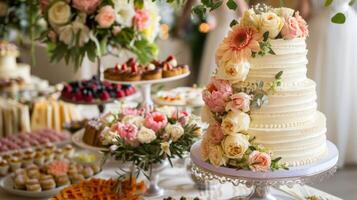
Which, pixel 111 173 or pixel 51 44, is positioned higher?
pixel 51 44

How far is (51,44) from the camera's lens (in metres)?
2.62

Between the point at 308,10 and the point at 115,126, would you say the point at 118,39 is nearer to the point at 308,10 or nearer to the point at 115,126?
the point at 115,126

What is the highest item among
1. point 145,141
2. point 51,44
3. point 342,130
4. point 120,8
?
point 120,8

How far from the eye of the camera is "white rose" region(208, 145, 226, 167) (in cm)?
158

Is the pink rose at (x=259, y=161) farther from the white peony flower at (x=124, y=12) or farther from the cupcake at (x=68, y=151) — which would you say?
the cupcake at (x=68, y=151)

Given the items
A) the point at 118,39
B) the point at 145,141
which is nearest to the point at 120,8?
the point at 118,39

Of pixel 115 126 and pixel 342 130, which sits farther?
pixel 342 130

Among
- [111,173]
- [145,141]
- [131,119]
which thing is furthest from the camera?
[111,173]

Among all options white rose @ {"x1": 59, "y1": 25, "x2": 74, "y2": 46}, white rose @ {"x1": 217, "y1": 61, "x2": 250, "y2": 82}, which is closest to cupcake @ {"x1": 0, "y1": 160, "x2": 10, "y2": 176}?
white rose @ {"x1": 59, "y1": 25, "x2": 74, "y2": 46}

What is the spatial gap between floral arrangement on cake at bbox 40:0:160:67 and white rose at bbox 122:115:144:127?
2.02 feet

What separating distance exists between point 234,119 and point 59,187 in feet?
2.94

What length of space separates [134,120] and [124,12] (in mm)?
719

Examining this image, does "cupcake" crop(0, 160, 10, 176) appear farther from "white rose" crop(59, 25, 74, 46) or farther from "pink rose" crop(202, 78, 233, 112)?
"pink rose" crop(202, 78, 233, 112)

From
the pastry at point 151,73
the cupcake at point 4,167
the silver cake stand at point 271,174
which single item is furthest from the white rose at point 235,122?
the cupcake at point 4,167
